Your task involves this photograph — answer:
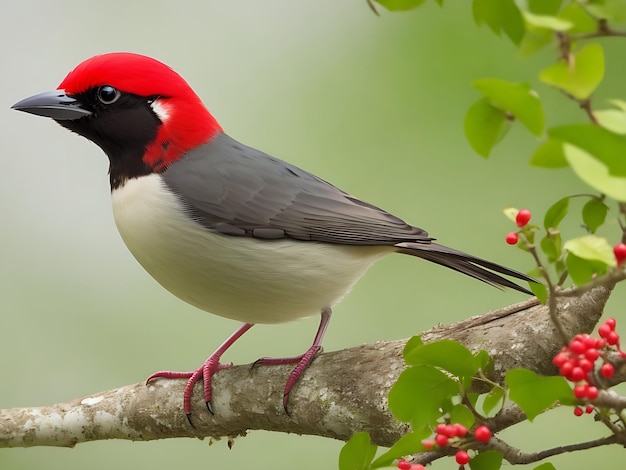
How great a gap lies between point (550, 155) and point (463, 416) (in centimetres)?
71

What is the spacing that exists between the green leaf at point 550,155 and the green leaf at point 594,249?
132 mm

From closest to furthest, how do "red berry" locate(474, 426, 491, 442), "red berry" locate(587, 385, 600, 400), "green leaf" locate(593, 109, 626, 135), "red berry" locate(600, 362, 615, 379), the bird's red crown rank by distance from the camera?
"green leaf" locate(593, 109, 626, 135), "red berry" locate(587, 385, 600, 400), "red berry" locate(600, 362, 615, 379), "red berry" locate(474, 426, 491, 442), the bird's red crown

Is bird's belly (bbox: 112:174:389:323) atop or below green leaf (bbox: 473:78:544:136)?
below

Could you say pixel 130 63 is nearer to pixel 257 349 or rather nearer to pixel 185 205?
pixel 185 205

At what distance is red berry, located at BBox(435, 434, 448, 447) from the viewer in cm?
173

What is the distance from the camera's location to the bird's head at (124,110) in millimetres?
3402

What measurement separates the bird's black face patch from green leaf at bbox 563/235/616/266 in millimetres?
2331

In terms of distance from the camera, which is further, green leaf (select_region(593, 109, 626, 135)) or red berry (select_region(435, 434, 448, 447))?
red berry (select_region(435, 434, 448, 447))

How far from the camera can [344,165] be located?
5.23m

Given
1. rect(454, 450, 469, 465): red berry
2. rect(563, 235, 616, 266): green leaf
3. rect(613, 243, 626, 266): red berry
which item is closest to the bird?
A: rect(454, 450, 469, 465): red berry

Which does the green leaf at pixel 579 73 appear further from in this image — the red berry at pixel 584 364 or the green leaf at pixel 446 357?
the green leaf at pixel 446 357

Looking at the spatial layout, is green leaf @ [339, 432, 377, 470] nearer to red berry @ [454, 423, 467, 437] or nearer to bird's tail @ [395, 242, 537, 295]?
red berry @ [454, 423, 467, 437]

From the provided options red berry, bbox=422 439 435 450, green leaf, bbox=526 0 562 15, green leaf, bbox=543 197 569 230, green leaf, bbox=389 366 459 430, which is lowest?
red berry, bbox=422 439 435 450

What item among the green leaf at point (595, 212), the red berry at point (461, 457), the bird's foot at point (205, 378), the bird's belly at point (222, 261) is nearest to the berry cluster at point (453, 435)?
the red berry at point (461, 457)
